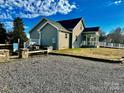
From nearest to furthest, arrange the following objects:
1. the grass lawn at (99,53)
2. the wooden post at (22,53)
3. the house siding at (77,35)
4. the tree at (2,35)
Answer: the wooden post at (22,53)
the grass lawn at (99,53)
the house siding at (77,35)
the tree at (2,35)

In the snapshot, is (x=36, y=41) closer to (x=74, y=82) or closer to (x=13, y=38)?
(x=13, y=38)

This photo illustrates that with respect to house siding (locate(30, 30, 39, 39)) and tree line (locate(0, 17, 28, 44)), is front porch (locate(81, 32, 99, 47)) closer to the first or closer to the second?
house siding (locate(30, 30, 39, 39))

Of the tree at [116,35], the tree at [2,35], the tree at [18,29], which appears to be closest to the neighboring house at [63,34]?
the tree at [18,29]

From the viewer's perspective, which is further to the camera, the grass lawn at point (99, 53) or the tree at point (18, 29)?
the tree at point (18, 29)

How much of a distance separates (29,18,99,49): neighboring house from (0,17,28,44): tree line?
2.73m

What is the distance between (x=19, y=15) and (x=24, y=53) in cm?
2374

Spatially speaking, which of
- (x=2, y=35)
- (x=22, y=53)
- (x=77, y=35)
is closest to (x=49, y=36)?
(x=77, y=35)

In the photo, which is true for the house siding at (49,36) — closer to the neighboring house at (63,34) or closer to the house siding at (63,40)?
the neighboring house at (63,34)

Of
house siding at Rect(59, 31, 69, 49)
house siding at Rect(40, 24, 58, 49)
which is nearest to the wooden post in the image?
house siding at Rect(40, 24, 58, 49)

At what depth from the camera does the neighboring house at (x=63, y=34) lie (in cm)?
2555

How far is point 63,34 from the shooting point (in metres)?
26.4

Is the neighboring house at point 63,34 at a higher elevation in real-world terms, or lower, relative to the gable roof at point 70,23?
lower

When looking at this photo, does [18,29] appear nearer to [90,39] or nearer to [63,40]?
[63,40]

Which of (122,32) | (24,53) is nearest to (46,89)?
(24,53)
